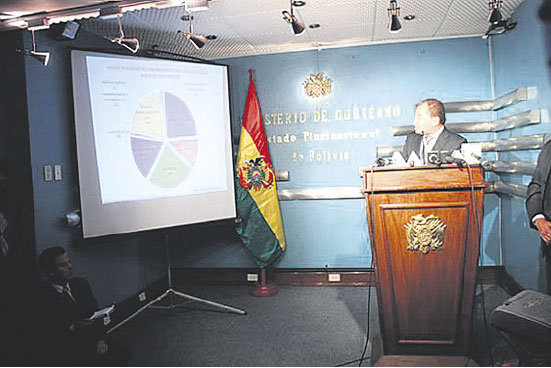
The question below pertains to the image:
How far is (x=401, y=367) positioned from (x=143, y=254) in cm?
262

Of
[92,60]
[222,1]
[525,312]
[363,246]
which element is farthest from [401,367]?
[92,60]

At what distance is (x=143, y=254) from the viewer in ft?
14.2

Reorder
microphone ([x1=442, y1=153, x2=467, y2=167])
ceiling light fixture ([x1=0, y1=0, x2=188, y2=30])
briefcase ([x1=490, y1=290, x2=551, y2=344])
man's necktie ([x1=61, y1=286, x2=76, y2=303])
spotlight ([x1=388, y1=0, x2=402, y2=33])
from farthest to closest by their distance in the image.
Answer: spotlight ([x1=388, y1=0, x2=402, y2=33]) → man's necktie ([x1=61, y1=286, x2=76, y2=303]) → microphone ([x1=442, y1=153, x2=467, y2=167]) → ceiling light fixture ([x1=0, y1=0, x2=188, y2=30]) → briefcase ([x1=490, y1=290, x2=551, y2=344])

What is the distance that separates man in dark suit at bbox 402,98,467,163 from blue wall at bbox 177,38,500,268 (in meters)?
0.91

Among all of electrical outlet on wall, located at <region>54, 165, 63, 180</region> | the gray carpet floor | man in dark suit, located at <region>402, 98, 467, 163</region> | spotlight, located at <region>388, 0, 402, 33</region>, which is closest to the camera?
the gray carpet floor

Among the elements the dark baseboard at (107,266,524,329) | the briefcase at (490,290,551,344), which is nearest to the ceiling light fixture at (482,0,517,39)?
the briefcase at (490,290,551,344)

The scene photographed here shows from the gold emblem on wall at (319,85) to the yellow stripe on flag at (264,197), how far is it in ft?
2.58

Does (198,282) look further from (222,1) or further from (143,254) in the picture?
(222,1)

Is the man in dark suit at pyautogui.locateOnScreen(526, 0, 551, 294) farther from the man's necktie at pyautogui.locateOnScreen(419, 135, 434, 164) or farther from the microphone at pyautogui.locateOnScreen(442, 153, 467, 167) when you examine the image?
the man's necktie at pyautogui.locateOnScreen(419, 135, 434, 164)

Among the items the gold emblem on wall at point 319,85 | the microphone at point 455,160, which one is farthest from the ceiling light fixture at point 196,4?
the gold emblem on wall at point 319,85

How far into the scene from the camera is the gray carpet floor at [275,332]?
2.98m

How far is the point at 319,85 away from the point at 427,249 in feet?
8.49

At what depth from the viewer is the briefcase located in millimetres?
2143

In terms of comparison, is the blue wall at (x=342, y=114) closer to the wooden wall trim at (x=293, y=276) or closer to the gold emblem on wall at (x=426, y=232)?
the wooden wall trim at (x=293, y=276)
